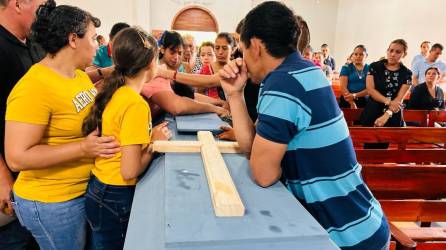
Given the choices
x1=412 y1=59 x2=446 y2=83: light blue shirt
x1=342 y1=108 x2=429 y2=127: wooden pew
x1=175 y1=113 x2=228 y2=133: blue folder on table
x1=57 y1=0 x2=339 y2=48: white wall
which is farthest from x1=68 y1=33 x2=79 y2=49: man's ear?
x1=57 y1=0 x2=339 y2=48: white wall

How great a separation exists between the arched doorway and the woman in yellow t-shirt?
10.6 metres

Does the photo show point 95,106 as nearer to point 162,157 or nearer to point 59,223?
point 162,157

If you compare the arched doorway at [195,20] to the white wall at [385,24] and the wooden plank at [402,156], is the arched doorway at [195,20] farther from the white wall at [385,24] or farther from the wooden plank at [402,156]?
the wooden plank at [402,156]

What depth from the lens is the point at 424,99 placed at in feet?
17.5

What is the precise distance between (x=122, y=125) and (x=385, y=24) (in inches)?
420

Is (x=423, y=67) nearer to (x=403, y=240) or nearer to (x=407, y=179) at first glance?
(x=407, y=179)

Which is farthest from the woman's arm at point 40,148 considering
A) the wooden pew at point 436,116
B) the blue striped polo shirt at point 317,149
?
the wooden pew at point 436,116

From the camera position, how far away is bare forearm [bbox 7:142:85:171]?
1.14 m

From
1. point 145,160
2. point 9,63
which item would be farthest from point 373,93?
point 9,63

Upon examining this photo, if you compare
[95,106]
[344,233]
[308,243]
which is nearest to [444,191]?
[344,233]

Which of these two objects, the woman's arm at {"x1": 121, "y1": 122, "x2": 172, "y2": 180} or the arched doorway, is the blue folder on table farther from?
the arched doorway

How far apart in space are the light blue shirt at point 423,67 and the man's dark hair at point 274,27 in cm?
677

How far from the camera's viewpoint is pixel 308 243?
0.74 metres

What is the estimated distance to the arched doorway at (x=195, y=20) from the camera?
11.5 m
